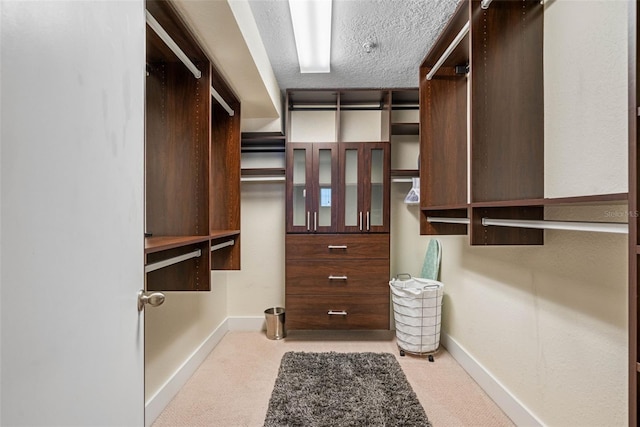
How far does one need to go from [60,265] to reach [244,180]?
8.91ft

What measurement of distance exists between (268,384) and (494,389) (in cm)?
138

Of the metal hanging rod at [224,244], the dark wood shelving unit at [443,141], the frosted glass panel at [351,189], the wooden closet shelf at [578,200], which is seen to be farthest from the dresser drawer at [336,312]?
the wooden closet shelf at [578,200]

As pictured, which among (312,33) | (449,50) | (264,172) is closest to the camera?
(449,50)

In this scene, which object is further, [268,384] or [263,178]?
[263,178]

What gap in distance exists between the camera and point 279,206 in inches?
133

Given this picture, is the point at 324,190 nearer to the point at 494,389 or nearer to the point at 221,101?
the point at 221,101

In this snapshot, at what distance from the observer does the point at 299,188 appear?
3031 millimetres

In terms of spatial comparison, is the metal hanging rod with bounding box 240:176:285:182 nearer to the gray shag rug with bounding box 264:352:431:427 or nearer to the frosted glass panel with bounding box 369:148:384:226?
the frosted glass panel with bounding box 369:148:384:226

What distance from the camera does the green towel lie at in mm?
2984

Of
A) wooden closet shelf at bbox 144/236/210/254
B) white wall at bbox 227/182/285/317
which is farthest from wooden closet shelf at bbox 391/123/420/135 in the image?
wooden closet shelf at bbox 144/236/210/254

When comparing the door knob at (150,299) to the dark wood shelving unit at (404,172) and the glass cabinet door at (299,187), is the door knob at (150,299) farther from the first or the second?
the dark wood shelving unit at (404,172)

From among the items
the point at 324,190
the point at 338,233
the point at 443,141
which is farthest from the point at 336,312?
the point at 443,141

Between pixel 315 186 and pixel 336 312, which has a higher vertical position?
pixel 315 186

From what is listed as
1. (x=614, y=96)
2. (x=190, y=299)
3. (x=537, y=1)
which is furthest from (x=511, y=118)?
(x=190, y=299)
